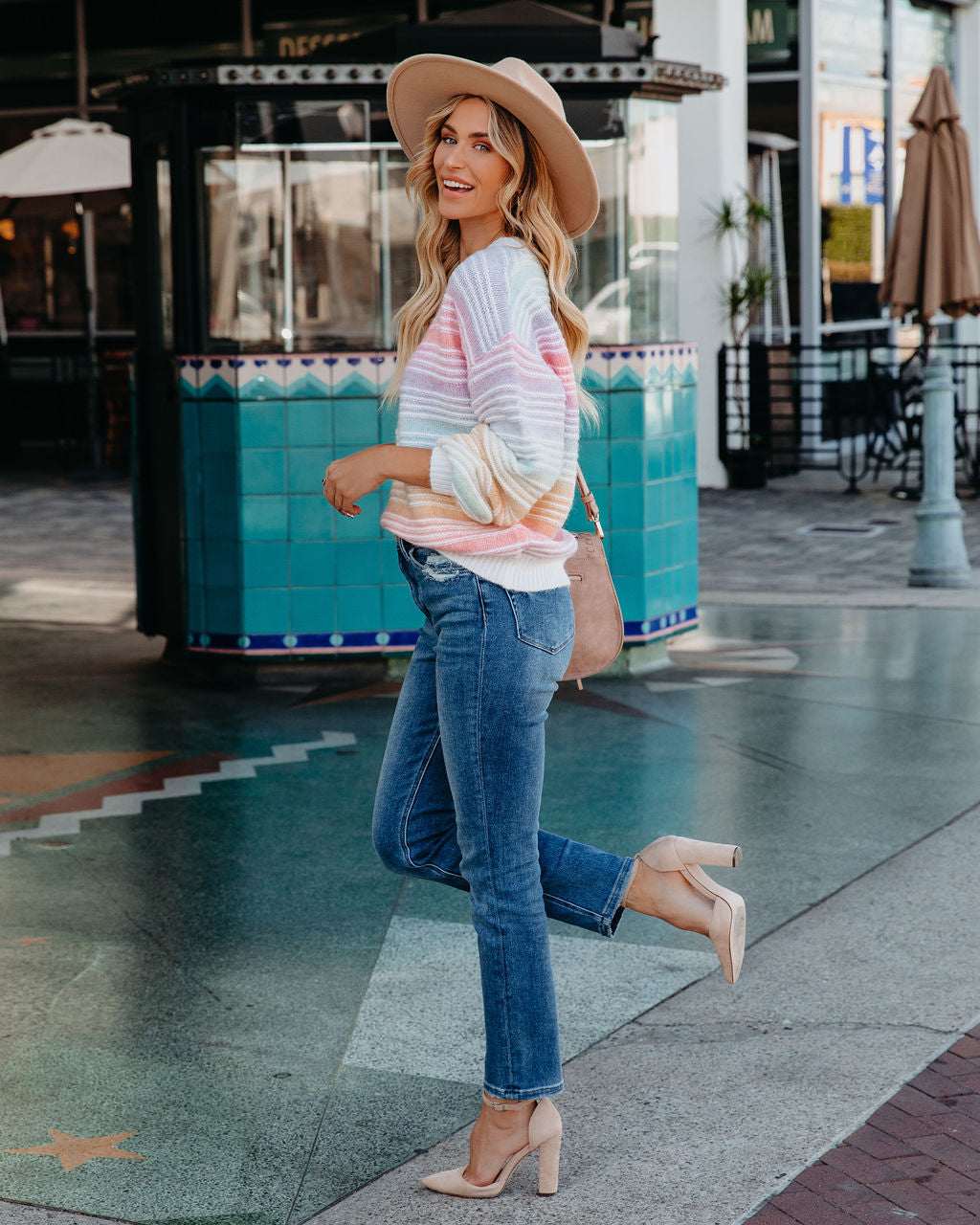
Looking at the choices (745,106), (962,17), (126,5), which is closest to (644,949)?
(745,106)

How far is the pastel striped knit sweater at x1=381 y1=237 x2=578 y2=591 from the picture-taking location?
2828mm

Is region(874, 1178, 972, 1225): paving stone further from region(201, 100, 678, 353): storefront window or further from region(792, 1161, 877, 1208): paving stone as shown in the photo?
region(201, 100, 678, 353): storefront window

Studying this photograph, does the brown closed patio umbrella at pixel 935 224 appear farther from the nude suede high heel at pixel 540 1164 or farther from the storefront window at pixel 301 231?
the nude suede high heel at pixel 540 1164

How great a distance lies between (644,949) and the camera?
4.24m

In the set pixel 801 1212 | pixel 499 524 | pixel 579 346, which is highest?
pixel 579 346

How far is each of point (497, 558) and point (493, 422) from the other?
0.24 meters

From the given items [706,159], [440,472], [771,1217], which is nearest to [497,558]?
[440,472]

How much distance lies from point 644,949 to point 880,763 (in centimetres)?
205

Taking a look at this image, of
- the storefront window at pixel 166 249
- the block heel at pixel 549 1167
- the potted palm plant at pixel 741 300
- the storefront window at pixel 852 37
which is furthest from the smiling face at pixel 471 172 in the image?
the storefront window at pixel 852 37

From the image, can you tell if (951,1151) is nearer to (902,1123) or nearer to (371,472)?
(902,1123)

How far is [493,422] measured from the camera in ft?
9.32

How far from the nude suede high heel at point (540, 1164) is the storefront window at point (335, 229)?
4.77m

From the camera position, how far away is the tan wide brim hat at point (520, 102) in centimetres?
293

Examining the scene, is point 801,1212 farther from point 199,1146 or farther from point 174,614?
point 174,614
